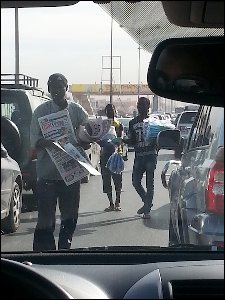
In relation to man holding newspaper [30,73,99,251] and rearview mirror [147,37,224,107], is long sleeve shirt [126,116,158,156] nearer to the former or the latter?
man holding newspaper [30,73,99,251]

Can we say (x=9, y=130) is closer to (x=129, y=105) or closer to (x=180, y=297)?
(x=180, y=297)

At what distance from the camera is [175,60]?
254 cm

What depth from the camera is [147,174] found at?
935 cm

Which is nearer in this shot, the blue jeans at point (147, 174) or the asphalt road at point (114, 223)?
the asphalt road at point (114, 223)

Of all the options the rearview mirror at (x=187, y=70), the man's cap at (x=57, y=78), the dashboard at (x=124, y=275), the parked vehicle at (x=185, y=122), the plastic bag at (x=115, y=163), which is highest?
the rearview mirror at (x=187, y=70)

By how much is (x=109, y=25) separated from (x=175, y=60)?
33.9 inches

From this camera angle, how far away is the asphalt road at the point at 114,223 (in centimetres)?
523

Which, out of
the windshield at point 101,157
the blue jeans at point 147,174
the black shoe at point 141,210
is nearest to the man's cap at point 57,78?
the windshield at point 101,157

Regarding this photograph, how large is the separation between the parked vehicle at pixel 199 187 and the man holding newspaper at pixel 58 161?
692 millimetres

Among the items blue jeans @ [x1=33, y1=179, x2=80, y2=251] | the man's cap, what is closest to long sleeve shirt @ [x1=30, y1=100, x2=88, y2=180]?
blue jeans @ [x1=33, y1=179, x2=80, y2=251]

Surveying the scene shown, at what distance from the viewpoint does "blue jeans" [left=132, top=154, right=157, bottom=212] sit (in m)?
8.61

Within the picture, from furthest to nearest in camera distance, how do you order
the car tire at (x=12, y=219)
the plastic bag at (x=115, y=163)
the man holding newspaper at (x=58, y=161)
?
the plastic bag at (x=115, y=163) < the man holding newspaper at (x=58, y=161) < the car tire at (x=12, y=219)

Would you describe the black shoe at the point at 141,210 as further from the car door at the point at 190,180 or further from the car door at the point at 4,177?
the car door at the point at 4,177

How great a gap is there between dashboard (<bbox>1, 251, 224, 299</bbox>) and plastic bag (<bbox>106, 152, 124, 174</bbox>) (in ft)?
10.1
